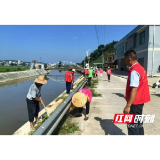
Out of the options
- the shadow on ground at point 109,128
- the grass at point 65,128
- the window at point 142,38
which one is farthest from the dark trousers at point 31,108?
the window at point 142,38

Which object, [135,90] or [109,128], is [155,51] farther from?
[135,90]

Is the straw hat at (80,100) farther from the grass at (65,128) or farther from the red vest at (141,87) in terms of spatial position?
the red vest at (141,87)

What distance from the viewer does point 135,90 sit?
2.50 meters

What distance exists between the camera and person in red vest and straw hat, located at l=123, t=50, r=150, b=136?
251cm

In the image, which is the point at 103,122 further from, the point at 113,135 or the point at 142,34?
the point at 142,34

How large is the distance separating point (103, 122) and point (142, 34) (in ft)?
72.6

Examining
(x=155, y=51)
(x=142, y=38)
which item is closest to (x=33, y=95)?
(x=155, y=51)

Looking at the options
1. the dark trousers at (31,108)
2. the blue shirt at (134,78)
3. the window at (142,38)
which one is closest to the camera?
the blue shirt at (134,78)

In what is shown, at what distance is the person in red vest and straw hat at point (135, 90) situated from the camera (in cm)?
251

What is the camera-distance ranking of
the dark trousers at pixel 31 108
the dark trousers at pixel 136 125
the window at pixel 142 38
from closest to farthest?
the dark trousers at pixel 136 125
the dark trousers at pixel 31 108
the window at pixel 142 38

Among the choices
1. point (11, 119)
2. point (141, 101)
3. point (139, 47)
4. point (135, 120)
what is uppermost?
point (139, 47)
